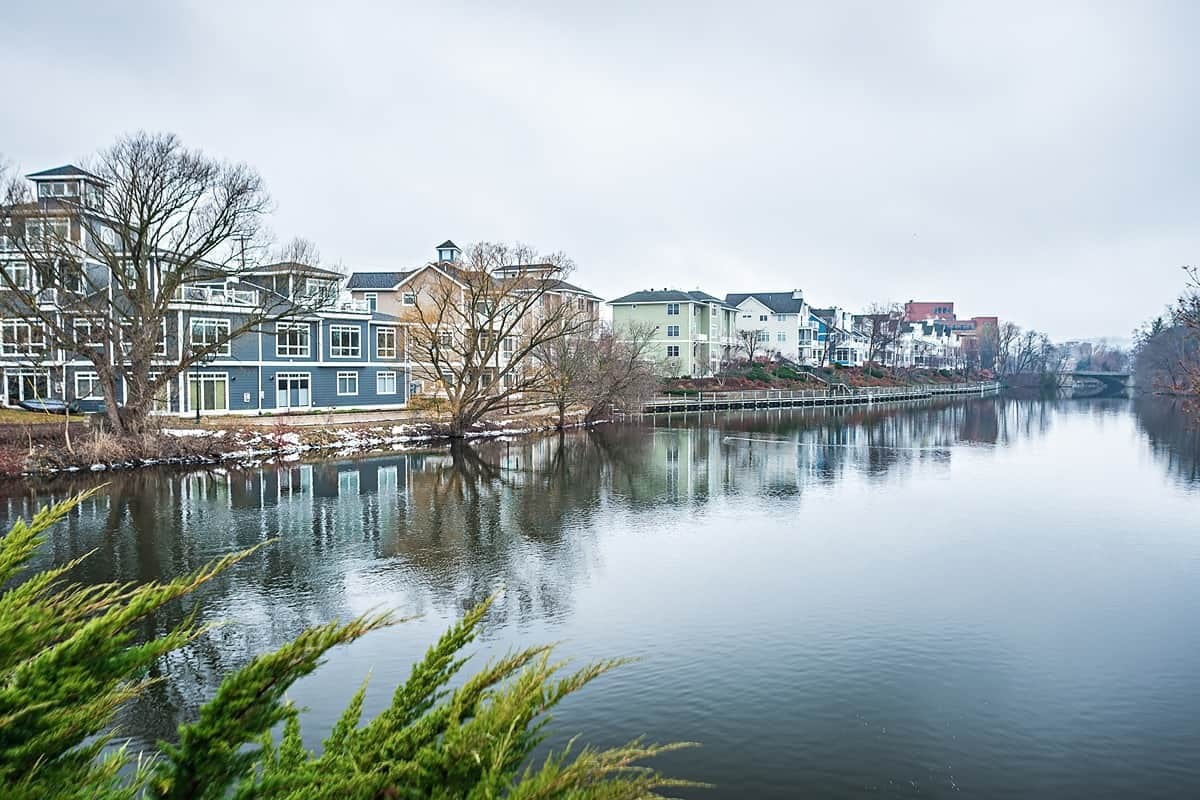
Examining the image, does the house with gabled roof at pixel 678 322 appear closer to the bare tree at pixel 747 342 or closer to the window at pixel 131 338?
the bare tree at pixel 747 342

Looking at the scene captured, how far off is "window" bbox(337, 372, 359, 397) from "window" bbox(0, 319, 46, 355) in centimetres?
1440

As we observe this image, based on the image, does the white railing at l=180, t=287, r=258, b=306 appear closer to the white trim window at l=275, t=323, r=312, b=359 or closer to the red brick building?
the white trim window at l=275, t=323, r=312, b=359

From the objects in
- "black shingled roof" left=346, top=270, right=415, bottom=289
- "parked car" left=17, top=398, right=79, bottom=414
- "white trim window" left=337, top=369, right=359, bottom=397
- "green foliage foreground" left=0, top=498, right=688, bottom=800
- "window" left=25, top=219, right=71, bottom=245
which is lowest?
"green foliage foreground" left=0, top=498, right=688, bottom=800

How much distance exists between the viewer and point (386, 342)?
47406 millimetres

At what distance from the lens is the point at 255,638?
12.6 m

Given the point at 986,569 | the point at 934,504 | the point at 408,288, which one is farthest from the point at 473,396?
the point at 986,569

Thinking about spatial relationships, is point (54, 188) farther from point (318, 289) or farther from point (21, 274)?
point (318, 289)

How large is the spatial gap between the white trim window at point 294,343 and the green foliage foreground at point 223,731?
40404 mm

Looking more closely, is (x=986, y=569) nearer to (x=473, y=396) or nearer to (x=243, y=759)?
(x=243, y=759)

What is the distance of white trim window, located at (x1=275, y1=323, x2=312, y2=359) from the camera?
1656 inches

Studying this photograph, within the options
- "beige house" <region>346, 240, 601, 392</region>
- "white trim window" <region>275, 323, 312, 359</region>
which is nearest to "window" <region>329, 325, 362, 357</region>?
"white trim window" <region>275, 323, 312, 359</region>

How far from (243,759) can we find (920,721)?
30.5ft

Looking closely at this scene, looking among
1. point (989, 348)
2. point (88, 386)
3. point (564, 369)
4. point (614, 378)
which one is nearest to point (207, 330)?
point (88, 386)

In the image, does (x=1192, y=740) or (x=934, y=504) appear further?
(x=934, y=504)
